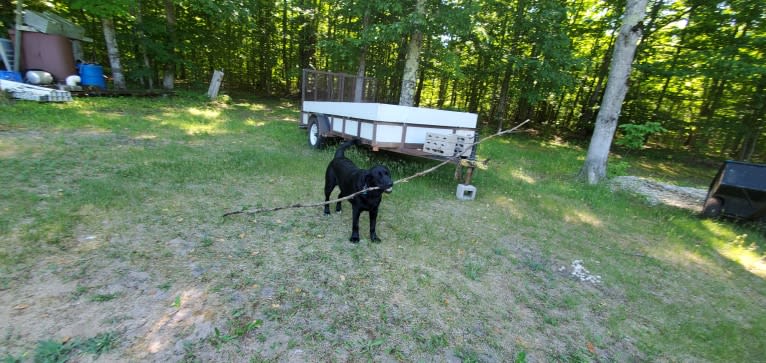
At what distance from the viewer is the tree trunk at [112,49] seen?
1285cm

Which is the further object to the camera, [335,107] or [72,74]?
[72,74]

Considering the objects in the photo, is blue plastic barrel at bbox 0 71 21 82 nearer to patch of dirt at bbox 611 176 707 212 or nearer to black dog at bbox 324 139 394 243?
black dog at bbox 324 139 394 243

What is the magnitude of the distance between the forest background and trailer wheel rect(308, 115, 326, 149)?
13.0ft

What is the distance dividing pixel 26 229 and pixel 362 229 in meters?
3.65

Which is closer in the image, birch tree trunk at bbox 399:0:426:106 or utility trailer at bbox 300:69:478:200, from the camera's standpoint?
utility trailer at bbox 300:69:478:200

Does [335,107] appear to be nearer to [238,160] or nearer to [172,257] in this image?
[238,160]

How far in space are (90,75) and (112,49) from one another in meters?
1.40

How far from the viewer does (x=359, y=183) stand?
12.0ft

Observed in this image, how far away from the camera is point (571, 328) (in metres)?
2.85

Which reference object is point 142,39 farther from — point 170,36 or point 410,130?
point 410,130

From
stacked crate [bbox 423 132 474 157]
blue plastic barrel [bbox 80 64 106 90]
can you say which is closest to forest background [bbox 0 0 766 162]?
blue plastic barrel [bbox 80 64 106 90]

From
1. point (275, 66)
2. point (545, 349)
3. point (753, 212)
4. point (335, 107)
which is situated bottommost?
point (545, 349)

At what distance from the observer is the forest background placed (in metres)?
11.5

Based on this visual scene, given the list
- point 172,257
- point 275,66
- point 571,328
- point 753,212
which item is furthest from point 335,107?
point 275,66
